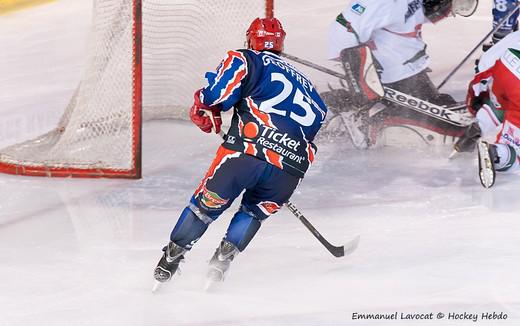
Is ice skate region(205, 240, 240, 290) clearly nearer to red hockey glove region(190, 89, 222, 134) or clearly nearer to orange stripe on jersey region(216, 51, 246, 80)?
red hockey glove region(190, 89, 222, 134)

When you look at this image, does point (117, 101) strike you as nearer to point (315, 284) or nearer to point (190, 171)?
point (190, 171)

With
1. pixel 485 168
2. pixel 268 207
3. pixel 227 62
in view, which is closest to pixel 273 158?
pixel 268 207

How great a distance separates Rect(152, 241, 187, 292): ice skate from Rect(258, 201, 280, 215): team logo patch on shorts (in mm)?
287

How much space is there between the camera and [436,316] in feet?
11.5

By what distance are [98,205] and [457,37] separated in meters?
3.14

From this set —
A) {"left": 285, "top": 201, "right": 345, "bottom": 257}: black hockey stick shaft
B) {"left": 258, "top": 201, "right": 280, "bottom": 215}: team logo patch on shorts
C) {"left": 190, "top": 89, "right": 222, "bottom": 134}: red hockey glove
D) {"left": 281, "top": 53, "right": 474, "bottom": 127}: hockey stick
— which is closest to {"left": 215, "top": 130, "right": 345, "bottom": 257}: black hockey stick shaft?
{"left": 285, "top": 201, "right": 345, "bottom": 257}: black hockey stick shaft

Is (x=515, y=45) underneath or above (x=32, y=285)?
above

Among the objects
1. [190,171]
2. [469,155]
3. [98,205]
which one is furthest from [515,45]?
[98,205]

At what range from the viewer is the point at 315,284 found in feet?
12.3

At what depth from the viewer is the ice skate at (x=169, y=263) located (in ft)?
11.7

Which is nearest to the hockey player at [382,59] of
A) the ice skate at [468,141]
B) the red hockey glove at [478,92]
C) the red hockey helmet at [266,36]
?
the ice skate at [468,141]

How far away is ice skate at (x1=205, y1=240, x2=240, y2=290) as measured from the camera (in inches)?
142

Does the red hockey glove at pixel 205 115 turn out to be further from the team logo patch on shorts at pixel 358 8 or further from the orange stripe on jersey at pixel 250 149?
the team logo patch on shorts at pixel 358 8

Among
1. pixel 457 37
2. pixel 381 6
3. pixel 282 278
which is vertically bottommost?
pixel 457 37
